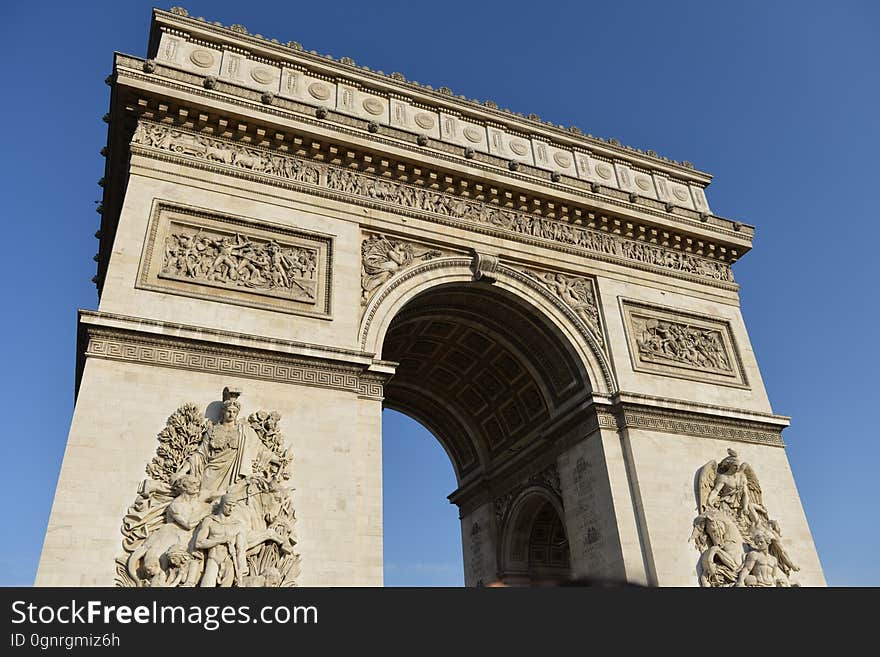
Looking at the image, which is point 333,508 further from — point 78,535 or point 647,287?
point 647,287

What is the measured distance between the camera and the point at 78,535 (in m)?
8.63

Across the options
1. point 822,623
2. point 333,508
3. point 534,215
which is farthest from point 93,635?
point 534,215

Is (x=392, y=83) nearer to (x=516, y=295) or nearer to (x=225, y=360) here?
(x=516, y=295)

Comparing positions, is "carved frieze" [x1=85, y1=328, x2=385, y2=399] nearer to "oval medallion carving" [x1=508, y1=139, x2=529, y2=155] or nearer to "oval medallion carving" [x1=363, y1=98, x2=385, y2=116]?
"oval medallion carving" [x1=363, y1=98, x2=385, y2=116]

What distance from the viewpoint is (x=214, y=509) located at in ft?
30.8

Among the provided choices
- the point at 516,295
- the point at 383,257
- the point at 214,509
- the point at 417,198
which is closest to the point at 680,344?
the point at 516,295

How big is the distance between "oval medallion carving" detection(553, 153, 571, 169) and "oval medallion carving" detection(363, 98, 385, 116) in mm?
4229

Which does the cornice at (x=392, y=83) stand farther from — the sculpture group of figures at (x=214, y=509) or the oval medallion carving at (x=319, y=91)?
the sculpture group of figures at (x=214, y=509)

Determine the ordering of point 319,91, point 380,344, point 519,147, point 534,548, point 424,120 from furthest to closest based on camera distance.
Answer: point 534,548 < point 519,147 < point 424,120 < point 319,91 < point 380,344

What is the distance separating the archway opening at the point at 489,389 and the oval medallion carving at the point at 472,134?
3721 millimetres

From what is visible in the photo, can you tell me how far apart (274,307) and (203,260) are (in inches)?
53.1

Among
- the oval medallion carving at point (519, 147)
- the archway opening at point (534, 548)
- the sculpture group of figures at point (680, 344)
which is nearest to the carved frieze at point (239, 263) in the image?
the oval medallion carving at point (519, 147)

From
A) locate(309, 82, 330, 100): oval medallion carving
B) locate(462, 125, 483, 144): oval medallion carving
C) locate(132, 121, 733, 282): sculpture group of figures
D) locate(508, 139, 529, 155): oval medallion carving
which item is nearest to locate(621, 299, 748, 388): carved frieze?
locate(132, 121, 733, 282): sculpture group of figures

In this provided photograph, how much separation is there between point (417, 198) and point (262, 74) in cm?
393
